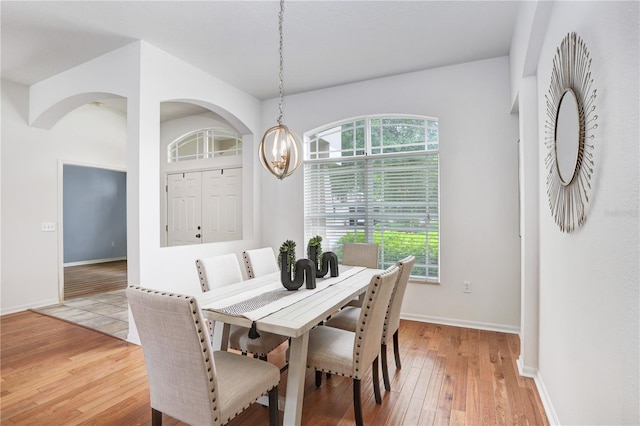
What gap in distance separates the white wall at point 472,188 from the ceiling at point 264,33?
9.8 inches

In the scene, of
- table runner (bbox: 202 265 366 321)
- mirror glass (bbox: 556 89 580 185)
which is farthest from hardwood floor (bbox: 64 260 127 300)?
mirror glass (bbox: 556 89 580 185)

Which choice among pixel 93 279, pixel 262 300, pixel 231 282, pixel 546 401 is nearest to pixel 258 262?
pixel 231 282

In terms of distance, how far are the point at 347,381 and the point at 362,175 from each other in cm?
251

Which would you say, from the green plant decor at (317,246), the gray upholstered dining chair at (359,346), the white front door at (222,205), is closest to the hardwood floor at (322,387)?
the gray upholstered dining chair at (359,346)

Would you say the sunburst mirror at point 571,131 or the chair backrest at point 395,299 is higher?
the sunburst mirror at point 571,131

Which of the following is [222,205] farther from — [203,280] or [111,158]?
[203,280]

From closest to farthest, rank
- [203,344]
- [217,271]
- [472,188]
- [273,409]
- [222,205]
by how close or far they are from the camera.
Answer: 1. [203,344]
2. [273,409]
3. [217,271]
4. [472,188]
5. [222,205]

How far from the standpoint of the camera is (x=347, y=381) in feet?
7.89

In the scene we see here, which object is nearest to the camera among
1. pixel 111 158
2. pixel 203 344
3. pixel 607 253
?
pixel 607 253

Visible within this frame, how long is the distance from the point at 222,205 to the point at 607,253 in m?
4.83

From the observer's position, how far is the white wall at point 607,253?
3.21ft

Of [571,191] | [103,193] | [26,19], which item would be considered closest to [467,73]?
[571,191]

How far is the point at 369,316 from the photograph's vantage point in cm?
178

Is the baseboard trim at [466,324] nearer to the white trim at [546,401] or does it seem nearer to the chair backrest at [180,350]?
the white trim at [546,401]
